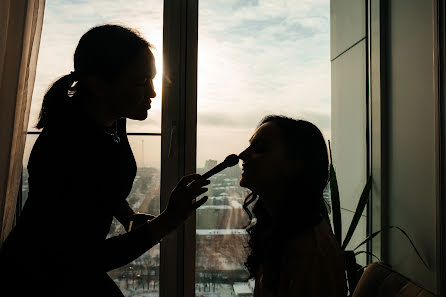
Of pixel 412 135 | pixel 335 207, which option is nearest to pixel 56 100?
pixel 335 207

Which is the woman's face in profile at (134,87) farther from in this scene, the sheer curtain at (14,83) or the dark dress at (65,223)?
the sheer curtain at (14,83)

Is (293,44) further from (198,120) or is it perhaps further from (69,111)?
(69,111)

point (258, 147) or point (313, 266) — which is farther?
point (258, 147)

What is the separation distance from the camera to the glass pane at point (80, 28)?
1.87 meters

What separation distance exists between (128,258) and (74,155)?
0.33 meters

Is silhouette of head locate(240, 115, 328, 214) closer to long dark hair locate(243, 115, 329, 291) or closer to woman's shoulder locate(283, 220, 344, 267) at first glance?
long dark hair locate(243, 115, 329, 291)

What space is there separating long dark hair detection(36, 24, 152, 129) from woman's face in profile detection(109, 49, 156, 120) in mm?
26

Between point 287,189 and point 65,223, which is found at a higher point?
point 287,189

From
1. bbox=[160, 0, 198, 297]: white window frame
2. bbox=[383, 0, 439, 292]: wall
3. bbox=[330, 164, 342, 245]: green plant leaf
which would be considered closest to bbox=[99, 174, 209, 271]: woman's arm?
bbox=[160, 0, 198, 297]: white window frame

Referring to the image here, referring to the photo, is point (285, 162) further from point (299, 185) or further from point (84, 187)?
point (84, 187)

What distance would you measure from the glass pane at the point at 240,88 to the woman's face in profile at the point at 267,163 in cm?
91

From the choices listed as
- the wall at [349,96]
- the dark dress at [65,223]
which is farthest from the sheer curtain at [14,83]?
the wall at [349,96]

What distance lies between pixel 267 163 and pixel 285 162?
51mm

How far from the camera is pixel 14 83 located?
5.08 ft
